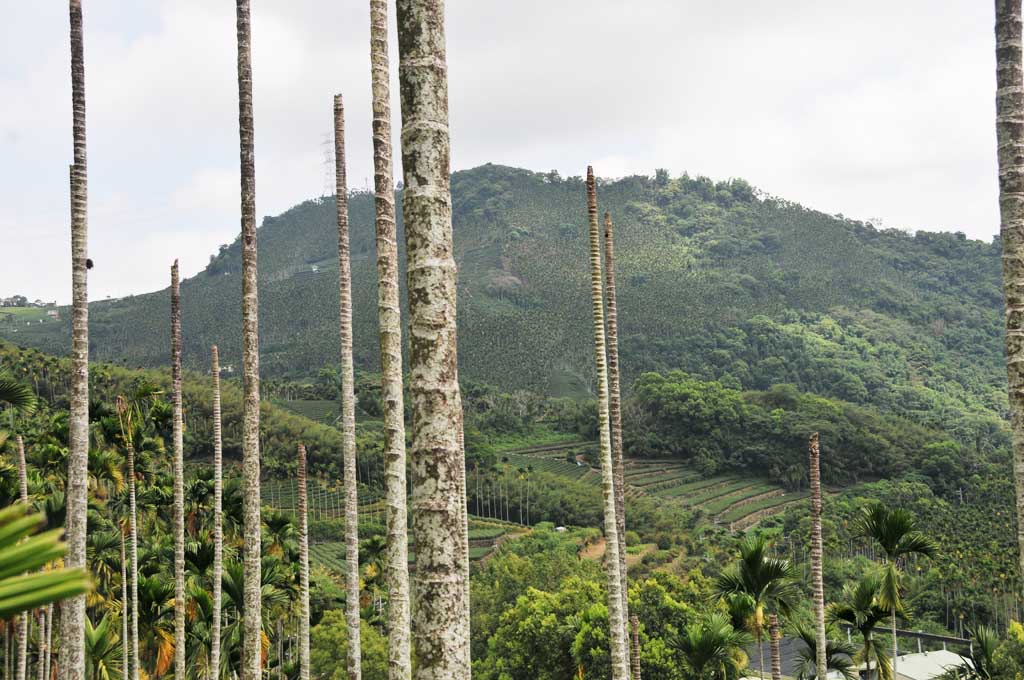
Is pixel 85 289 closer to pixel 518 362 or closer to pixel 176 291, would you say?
pixel 176 291

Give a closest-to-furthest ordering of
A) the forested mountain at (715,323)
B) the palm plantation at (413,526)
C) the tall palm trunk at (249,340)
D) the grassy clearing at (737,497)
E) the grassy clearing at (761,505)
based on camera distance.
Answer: the palm plantation at (413,526), the tall palm trunk at (249,340), the grassy clearing at (761,505), the grassy clearing at (737,497), the forested mountain at (715,323)

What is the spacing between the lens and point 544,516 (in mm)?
71750

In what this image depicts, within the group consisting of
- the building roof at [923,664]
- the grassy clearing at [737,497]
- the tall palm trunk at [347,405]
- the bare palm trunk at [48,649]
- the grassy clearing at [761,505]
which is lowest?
the grassy clearing at [761,505]

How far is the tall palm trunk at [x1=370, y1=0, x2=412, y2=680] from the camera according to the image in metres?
6.93

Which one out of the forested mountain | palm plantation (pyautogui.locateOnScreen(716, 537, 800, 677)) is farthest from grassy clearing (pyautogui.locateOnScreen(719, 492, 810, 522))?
palm plantation (pyautogui.locateOnScreen(716, 537, 800, 677))

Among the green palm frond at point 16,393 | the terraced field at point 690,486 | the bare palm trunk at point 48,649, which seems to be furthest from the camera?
the terraced field at point 690,486

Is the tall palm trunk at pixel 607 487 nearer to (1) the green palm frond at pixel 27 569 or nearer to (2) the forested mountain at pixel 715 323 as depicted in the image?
(1) the green palm frond at pixel 27 569

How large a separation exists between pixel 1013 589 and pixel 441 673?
159ft

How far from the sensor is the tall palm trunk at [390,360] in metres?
6.93

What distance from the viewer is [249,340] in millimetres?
10828

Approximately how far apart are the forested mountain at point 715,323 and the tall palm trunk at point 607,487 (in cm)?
10575

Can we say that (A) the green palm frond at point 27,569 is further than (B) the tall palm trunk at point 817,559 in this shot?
No

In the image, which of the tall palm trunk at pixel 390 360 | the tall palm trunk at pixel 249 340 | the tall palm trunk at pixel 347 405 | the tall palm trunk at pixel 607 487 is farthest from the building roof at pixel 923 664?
the tall palm trunk at pixel 390 360

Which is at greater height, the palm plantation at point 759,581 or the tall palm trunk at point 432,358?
the tall palm trunk at point 432,358
